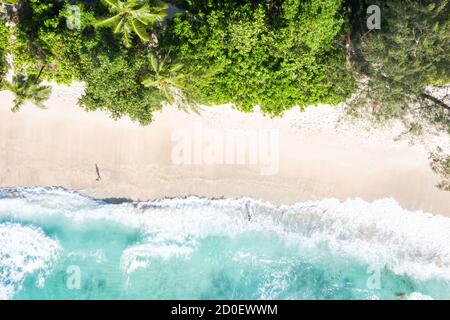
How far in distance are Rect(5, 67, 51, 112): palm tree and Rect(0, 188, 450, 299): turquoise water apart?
4.35 m

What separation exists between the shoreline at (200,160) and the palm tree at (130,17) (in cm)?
466

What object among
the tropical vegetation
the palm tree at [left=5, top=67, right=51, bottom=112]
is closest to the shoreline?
the palm tree at [left=5, top=67, right=51, bottom=112]

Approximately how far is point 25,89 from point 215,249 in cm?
1138

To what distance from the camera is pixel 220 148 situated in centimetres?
2045

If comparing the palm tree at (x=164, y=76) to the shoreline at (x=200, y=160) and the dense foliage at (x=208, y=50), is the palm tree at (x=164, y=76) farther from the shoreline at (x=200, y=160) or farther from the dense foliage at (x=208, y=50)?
the shoreline at (x=200, y=160)

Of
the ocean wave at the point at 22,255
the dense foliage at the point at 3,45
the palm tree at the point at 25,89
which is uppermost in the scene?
the dense foliage at the point at 3,45

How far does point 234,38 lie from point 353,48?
5.44m

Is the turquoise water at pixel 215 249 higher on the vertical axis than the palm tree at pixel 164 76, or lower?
lower

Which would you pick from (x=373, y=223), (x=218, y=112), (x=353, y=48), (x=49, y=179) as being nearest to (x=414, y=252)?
(x=373, y=223)

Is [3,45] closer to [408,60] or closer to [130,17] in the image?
[130,17]

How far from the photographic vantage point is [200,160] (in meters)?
20.5

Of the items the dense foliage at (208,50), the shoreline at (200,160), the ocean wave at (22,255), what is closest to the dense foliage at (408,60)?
the dense foliage at (208,50)

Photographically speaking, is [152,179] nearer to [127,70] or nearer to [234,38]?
[127,70]

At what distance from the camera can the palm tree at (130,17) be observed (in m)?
Result: 15.9
